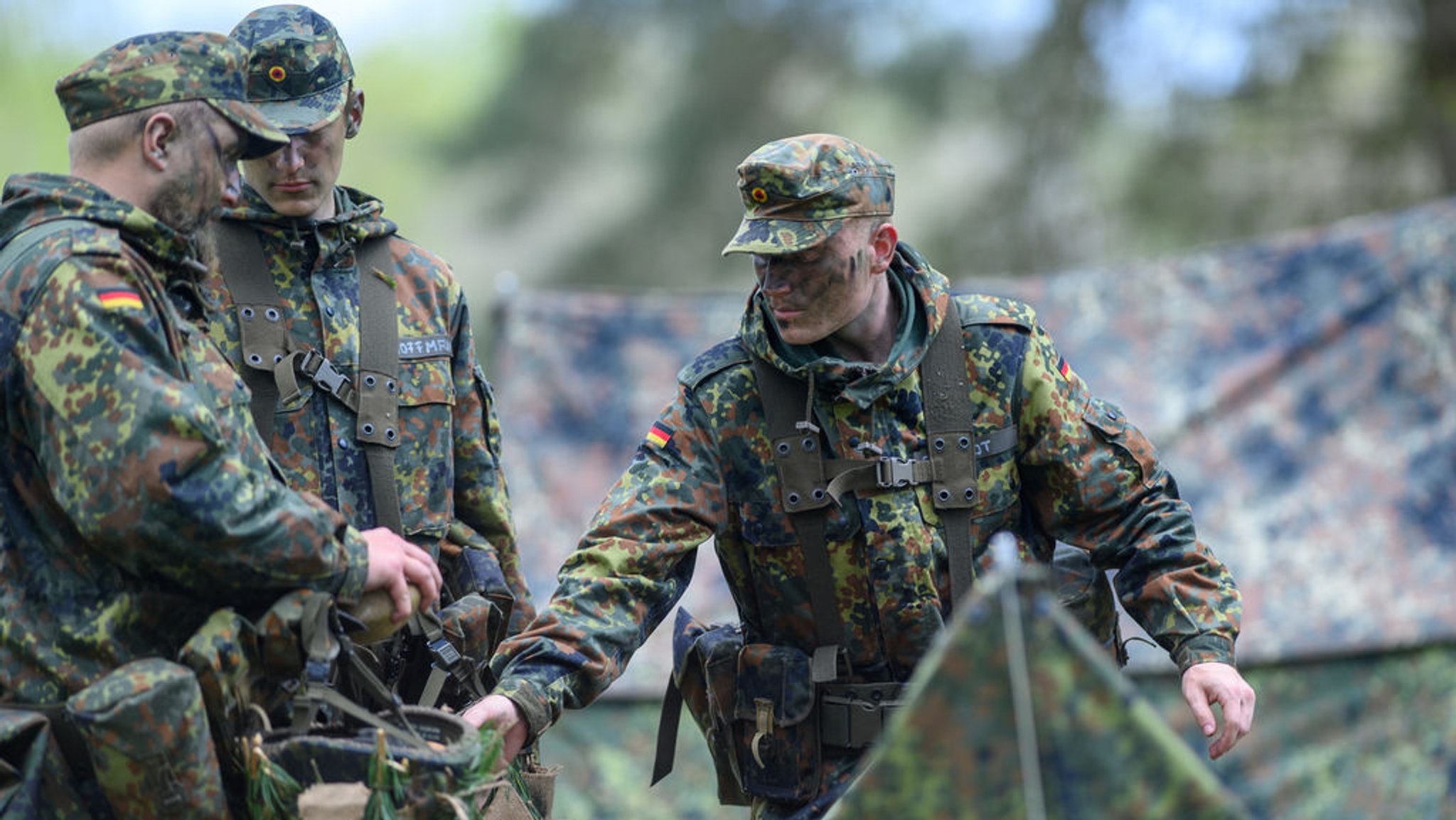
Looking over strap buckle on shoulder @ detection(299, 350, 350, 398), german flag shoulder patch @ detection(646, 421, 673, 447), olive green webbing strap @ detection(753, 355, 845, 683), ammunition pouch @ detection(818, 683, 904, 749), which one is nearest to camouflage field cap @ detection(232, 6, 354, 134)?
strap buckle on shoulder @ detection(299, 350, 350, 398)

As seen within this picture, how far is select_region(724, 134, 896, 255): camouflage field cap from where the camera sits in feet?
14.8

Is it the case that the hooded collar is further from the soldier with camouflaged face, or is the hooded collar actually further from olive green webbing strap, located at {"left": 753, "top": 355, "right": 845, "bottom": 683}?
olive green webbing strap, located at {"left": 753, "top": 355, "right": 845, "bottom": 683}

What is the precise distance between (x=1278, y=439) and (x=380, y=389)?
539 cm

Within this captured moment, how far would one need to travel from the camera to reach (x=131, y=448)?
333 centimetres

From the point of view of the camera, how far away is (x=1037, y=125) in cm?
1647

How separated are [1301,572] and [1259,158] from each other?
6.46m

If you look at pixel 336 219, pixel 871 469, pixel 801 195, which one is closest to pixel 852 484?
pixel 871 469

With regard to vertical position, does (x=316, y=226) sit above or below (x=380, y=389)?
above

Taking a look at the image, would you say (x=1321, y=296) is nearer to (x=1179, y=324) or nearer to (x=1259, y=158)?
(x=1179, y=324)

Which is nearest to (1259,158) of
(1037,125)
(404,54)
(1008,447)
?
(1037,125)

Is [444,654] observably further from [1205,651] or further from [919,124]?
[919,124]

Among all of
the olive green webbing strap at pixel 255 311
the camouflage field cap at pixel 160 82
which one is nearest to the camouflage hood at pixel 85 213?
the camouflage field cap at pixel 160 82

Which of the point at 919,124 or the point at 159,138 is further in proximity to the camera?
the point at 919,124

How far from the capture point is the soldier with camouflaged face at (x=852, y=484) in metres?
4.51
